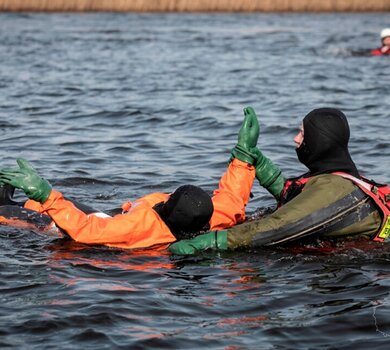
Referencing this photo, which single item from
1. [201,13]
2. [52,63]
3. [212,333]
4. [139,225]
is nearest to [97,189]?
[139,225]

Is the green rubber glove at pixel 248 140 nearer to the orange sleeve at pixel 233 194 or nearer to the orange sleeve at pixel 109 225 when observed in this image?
the orange sleeve at pixel 233 194

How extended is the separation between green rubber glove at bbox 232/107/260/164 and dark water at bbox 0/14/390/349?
942 mm

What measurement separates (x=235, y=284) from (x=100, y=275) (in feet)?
3.38

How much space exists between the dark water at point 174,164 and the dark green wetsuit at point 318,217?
0.19m

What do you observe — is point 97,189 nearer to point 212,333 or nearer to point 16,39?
point 212,333

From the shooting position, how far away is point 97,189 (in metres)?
10.9

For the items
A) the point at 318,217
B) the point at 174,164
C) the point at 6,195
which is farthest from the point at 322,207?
the point at 174,164

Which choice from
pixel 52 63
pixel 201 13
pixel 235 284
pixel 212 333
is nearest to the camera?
pixel 212 333

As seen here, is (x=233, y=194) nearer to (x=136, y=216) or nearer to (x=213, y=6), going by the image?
(x=136, y=216)

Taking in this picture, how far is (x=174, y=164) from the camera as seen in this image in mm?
12250

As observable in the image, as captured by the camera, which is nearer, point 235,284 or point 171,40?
Result: point 235,284

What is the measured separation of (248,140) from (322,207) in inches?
42.2

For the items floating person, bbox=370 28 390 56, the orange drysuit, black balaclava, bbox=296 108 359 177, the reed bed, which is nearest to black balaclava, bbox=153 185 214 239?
the orange drysuit

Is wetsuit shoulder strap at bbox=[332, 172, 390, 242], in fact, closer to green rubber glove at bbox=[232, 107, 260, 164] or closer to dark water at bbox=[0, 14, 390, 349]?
dark water at bbox=[0, 14, 390, 349]
